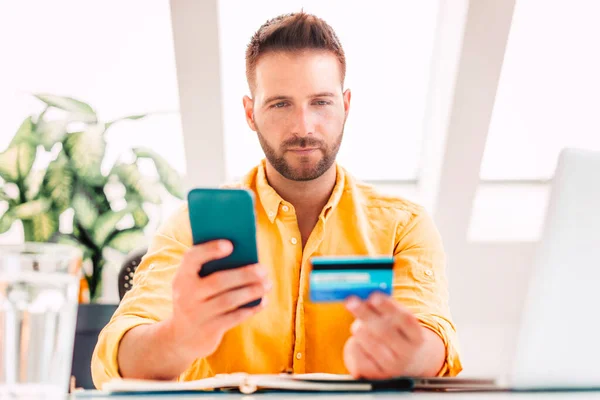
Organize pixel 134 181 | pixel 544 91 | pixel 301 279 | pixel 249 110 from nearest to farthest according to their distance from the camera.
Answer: pixel 301 279, pixel 249 110, pixel 134 181, pixel 544 91

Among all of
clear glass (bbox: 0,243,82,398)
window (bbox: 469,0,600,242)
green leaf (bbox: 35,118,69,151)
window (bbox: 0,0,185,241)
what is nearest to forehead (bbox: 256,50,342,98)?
clear glass (bbox: 0,243,82,398)

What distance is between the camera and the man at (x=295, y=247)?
4.13 ft

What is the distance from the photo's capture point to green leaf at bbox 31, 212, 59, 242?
7.81 feet

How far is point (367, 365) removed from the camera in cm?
104

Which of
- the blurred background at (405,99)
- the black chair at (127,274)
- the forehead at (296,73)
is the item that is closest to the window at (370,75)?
the blurred background at (405,99)

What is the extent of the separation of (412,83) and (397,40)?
221 mm

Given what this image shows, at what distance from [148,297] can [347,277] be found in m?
0.65

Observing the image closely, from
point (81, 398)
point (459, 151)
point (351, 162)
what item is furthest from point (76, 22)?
point (81, 398)

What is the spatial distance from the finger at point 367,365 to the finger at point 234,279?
0.60 ft

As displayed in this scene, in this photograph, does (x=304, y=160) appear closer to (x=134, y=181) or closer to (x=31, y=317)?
(x=31, y=317)

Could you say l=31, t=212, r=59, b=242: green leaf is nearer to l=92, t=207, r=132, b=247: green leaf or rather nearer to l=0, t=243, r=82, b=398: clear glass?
l=92, t=207, r=132, b=247: green leaf

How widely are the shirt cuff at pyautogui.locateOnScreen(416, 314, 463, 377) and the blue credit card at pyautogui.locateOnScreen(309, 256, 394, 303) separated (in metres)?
0.44

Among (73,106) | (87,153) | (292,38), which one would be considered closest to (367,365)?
(292,38)

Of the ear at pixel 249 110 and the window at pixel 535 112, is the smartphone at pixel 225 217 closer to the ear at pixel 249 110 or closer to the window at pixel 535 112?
the ear at pixel 249 110
